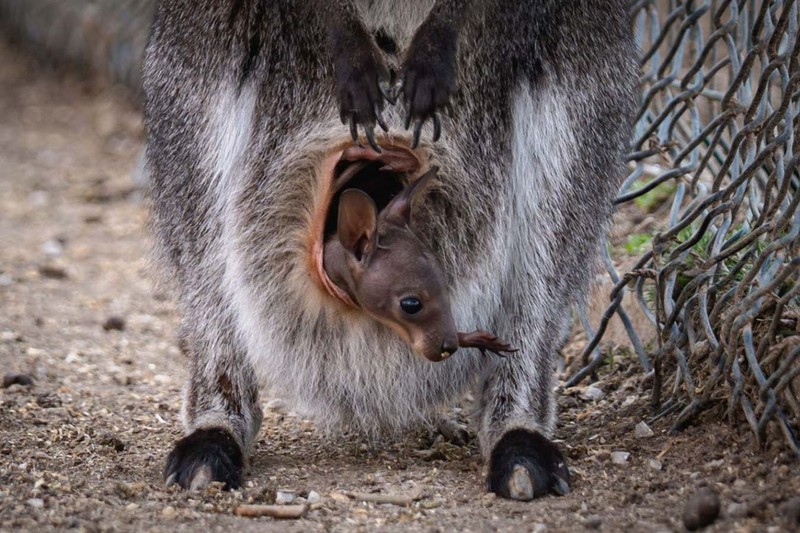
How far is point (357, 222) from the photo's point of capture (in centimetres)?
347

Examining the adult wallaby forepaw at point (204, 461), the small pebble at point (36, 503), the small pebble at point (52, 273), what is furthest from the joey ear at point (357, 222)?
the small pebble at point (52, 273)

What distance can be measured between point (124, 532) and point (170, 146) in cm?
146

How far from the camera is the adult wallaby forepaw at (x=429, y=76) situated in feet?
11.3

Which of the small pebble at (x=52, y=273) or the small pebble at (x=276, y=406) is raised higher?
the small pebble at (x=52, y=273)

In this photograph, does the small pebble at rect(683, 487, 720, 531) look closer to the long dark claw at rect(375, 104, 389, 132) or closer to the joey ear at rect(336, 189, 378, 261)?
the joey ear at rect(336, 189, 378, 261)

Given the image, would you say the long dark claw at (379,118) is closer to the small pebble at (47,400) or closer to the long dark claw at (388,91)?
the long dark claw at (388,91)

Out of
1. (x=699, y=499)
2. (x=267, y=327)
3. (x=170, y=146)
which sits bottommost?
(x=699, y=499)

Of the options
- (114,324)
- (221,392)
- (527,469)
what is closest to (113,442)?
(221,392)

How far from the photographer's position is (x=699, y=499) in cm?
284

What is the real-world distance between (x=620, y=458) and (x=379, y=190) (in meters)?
1.12

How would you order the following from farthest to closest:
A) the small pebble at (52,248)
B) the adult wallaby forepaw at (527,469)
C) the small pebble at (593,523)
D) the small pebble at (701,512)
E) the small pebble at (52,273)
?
the small pebble at (52,248), the small pebble at (52,273), the adult wallaby forepaw at (527,469), the small pebble at (593,523), the small pebble at (701,512)

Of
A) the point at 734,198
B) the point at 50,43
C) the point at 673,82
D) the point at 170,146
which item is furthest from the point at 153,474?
the point at 50,43

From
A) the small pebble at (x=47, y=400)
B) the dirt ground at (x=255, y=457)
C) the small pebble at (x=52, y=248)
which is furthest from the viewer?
the small pebble at (x=52, y=248)

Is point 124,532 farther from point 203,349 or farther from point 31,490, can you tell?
point 203,349
